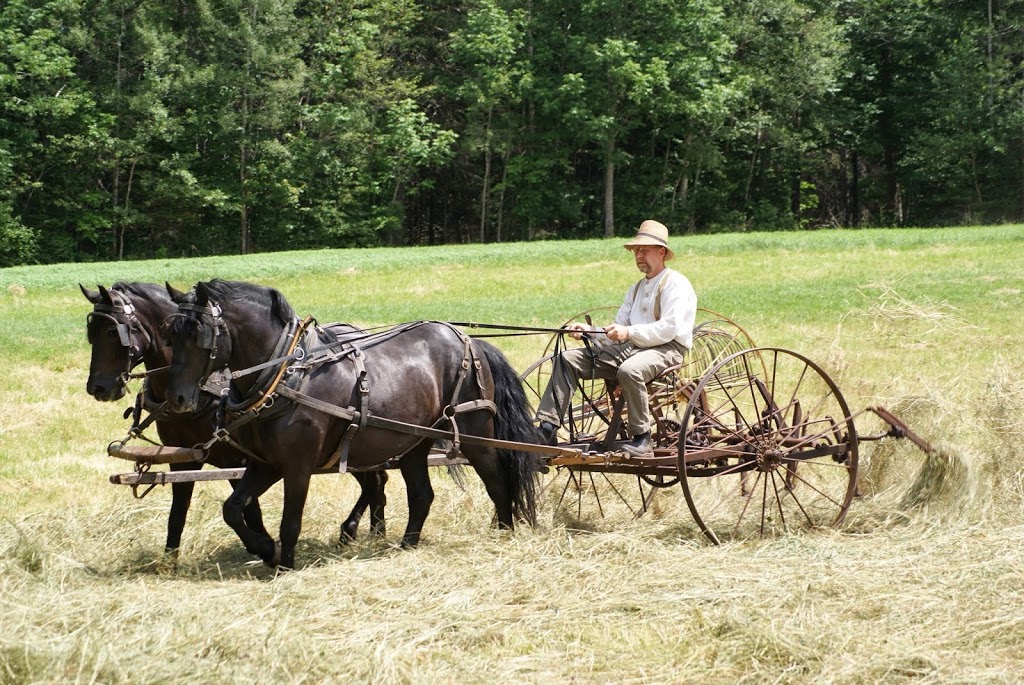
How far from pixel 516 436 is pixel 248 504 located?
1.93m

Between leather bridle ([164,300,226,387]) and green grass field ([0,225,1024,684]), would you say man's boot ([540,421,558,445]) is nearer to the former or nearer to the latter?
green grass field ([0,225,1024,684])

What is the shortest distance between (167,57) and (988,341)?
31964 mm

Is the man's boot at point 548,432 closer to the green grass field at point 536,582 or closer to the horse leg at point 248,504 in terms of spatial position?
the green grass field at point 536,582

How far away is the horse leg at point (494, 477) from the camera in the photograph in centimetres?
846

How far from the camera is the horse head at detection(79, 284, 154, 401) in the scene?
24.5 ft

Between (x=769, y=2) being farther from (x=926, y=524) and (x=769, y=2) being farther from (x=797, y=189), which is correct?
(x=926, y=524)

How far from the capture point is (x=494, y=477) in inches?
335

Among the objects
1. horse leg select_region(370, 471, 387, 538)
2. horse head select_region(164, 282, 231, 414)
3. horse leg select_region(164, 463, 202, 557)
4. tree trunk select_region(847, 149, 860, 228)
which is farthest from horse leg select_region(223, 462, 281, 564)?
tree trunk select_region(847, 149, 860, 228)

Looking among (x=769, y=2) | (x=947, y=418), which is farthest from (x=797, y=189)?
(x=947, y=418)

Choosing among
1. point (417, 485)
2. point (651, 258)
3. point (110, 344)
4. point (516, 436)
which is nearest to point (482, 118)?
point (651, 258)

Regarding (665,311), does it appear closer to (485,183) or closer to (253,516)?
(253,516)

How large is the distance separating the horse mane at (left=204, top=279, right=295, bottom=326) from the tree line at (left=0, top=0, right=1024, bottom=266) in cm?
3344

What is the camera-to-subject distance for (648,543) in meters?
7.70

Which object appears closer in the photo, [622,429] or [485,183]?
[622,429]
